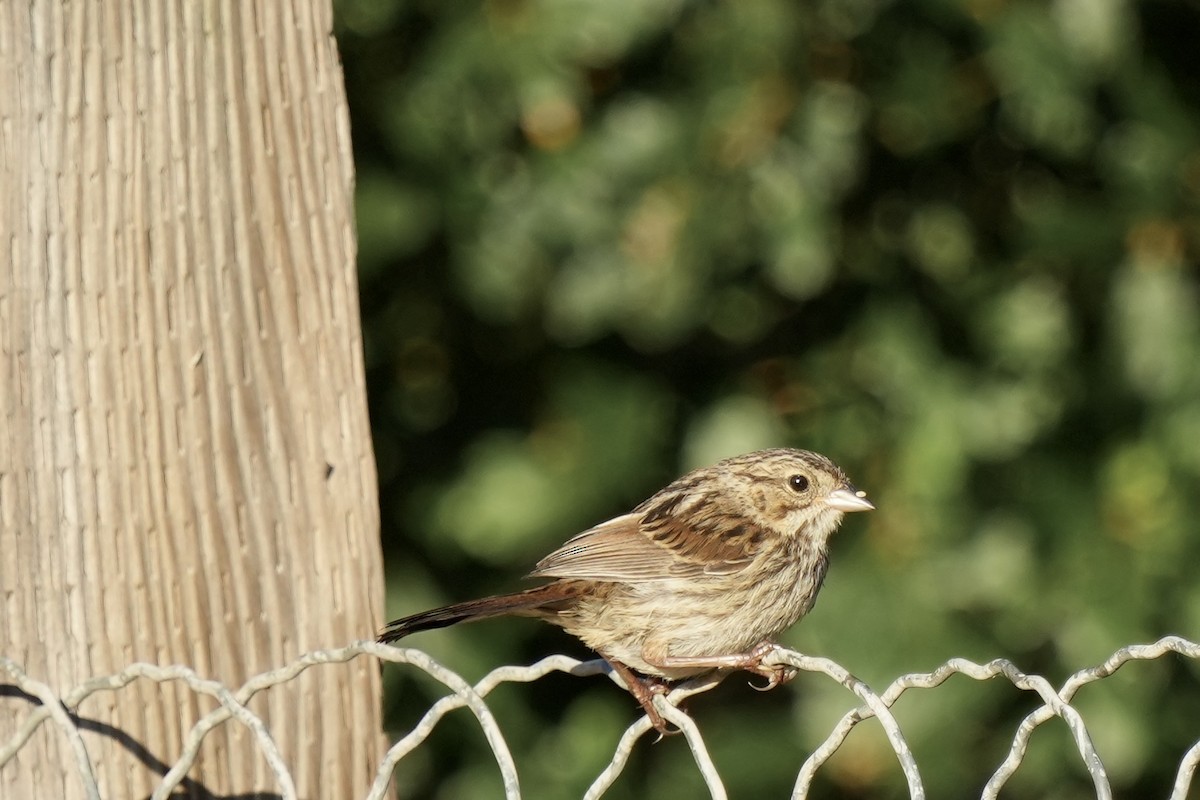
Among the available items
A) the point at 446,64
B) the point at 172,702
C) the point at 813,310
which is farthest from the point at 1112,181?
the point at 172,702

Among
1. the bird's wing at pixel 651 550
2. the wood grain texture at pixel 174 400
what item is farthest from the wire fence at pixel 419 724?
the bird's wing at pixel 651 550

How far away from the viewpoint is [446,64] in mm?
3695

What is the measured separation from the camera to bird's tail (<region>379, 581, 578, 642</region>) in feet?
8.76

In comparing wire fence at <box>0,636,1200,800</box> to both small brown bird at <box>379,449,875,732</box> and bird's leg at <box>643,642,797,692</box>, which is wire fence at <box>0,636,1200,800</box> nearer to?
bird's leg at <box>643,642,797,692</box>

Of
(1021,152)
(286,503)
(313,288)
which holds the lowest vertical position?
(286,503)

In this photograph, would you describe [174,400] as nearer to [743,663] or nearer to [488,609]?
[488,609]

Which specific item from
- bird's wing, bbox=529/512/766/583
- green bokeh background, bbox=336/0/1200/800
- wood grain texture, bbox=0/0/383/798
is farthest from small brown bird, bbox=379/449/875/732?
wood grain texture, bbox=0/0/383/798

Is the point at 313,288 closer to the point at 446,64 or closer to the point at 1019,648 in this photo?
the point at 446,64

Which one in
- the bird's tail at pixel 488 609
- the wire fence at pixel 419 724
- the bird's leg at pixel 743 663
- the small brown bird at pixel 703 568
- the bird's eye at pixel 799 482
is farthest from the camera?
the bird's eye at pixel 799 482

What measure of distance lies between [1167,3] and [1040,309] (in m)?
0.78

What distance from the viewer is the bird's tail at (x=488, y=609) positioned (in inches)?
105

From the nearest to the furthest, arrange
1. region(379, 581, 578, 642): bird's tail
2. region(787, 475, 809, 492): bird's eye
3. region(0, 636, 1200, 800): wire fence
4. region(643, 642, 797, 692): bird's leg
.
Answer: region(0, 636, 1200, 800): wire fence < region(379, 581, 578, 642): bird's tail < region(643, 642, 797, 692): bird's leg < region(787, 475, 809, 492): bird's eye

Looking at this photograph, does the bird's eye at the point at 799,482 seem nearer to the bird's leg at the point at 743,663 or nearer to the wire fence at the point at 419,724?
the bird's leg at the point at 743,663

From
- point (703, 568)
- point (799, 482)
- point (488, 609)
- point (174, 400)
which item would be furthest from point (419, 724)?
point (799, 482)
